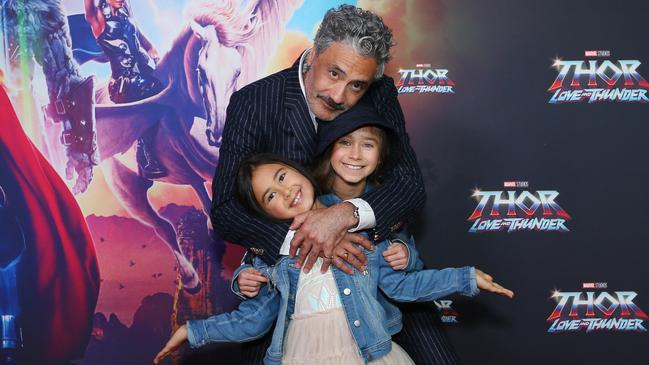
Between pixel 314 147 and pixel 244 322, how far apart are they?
25.4 inches

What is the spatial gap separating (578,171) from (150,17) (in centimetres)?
205

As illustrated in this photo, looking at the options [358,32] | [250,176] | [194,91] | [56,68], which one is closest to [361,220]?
[250,176]

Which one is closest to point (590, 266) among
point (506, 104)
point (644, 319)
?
point (644, 319)

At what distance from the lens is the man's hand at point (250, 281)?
2443 mm

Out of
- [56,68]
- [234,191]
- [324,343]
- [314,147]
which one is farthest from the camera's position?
[56,68]

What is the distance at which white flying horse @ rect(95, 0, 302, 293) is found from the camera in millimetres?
3463

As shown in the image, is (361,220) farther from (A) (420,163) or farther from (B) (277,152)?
(A) (420,163)

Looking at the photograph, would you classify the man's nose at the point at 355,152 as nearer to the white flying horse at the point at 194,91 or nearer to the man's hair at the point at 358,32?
the man's hair at the point at 358,32

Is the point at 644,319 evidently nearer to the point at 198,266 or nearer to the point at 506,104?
the point at 506,104

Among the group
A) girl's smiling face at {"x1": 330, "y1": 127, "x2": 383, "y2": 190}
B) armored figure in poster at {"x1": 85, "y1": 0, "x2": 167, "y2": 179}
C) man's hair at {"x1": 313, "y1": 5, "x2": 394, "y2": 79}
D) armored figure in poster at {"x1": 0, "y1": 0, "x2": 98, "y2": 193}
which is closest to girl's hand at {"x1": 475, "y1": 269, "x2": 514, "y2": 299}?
girl's smiling face at {"x1": 330, "y1": 127, "x2": 383, "y2": 190}

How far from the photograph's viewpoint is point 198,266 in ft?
11.7

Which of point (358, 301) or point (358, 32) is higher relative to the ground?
point (358, 32)

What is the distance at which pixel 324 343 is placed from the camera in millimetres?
2275

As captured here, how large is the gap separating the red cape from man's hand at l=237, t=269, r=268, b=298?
1339 mm
